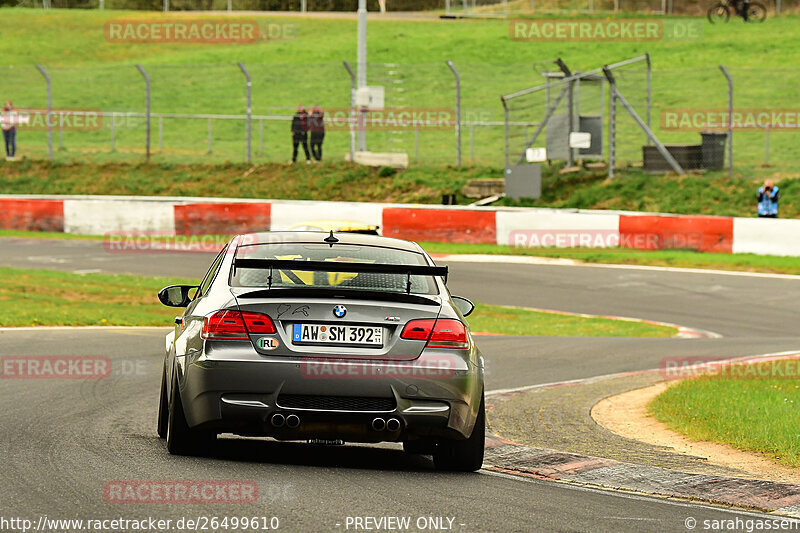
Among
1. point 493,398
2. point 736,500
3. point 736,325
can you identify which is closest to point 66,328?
point 493,398

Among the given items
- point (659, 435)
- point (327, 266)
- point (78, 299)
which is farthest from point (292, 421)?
point (78, 299)

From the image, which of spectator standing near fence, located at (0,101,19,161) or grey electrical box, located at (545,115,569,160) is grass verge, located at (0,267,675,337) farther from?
spectator standing near fence, located at (0,101,19,161)

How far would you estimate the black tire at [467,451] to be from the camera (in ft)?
25.2

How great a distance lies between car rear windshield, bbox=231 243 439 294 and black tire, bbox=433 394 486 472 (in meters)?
0.84

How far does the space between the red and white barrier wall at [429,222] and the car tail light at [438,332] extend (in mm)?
18745

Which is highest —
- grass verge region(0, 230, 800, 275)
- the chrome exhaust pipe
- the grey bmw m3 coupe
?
the grey bmw m3 coupe

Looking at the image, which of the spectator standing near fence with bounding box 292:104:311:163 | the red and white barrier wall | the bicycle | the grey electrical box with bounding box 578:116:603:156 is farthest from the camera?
the bicycle

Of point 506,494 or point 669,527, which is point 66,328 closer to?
point 506,494

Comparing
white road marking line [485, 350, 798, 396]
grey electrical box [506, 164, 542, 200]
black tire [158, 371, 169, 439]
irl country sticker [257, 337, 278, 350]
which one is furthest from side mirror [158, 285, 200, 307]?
grey electrical box [506, 164, 542, 200]

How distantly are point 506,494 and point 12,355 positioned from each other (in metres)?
7.30

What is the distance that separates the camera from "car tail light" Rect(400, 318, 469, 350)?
7.32 meters

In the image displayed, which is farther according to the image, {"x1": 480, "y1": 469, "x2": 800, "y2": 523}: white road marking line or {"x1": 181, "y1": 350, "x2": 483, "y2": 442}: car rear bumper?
{"x1": 181, "y1": 350, "x2": 483, "y2": 442}: car rear bumper

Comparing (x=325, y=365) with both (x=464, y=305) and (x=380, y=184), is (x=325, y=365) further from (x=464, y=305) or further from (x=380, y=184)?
(x=380, y=184)

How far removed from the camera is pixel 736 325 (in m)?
18.2
